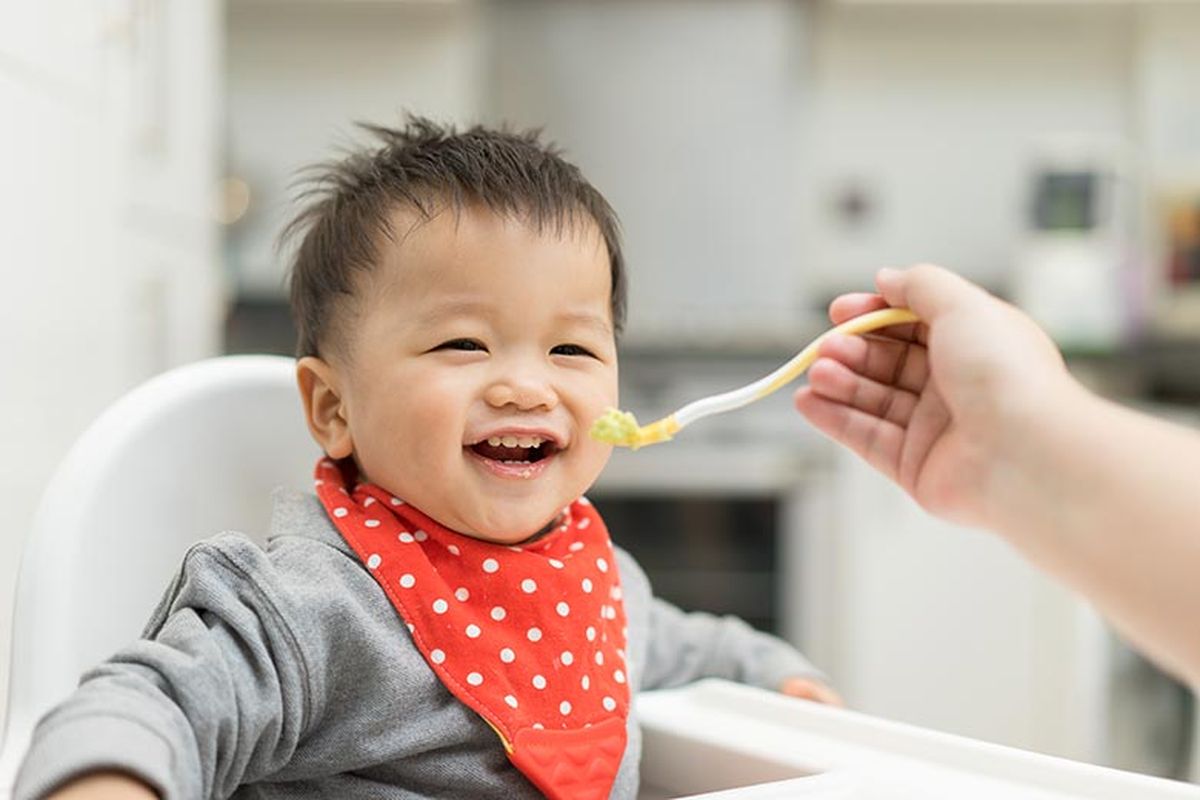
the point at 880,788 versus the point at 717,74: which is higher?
the point at 717,74

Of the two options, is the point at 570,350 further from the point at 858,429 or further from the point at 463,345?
the point at 858,429

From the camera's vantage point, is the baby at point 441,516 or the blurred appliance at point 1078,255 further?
the blurred appliance at point 1078,255

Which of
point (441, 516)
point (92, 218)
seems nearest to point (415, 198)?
point (441, 516)

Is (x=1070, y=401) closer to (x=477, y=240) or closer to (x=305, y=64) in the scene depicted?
(x=477, y=240)

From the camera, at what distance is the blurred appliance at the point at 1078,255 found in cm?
253

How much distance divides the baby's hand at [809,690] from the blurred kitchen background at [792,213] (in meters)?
0.79

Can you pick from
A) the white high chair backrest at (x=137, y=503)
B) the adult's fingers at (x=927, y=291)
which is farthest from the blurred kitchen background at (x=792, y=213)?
the adult's fingers at (x=927, y=291)

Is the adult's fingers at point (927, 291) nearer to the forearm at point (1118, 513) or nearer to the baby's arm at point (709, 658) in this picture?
the forearm at point (1118, 513)

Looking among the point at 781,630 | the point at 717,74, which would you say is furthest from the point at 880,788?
the point at 717,74

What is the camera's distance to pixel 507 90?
306cm

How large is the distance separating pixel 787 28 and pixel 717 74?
0.18 metres

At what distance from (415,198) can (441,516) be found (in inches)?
6.8

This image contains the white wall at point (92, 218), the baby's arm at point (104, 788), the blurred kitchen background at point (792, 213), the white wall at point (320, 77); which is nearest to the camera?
the baby's arm at point (104, 788)

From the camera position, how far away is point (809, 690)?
963mm
